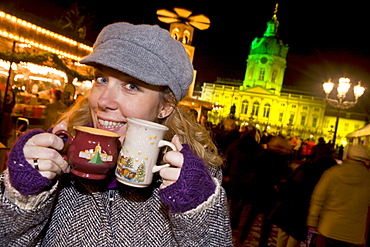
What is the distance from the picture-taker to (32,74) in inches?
467

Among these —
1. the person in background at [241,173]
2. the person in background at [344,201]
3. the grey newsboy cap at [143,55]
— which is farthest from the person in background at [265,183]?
the grey newsboy cap at [143,55]

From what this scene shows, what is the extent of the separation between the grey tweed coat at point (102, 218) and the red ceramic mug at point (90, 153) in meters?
0.12

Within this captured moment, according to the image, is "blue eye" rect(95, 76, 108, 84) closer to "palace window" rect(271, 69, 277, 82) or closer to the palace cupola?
the palace cupola

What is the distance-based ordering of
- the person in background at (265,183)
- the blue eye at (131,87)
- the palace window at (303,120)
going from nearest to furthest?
the blue eye at (131,87)
the person in background at (265,183)
the palace window at (303,120)

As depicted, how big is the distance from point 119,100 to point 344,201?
3272 millimetres

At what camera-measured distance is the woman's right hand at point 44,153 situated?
3.24 ft

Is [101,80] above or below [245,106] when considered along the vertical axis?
below

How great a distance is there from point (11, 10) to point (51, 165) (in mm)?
5950

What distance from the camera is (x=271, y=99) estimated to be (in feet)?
231

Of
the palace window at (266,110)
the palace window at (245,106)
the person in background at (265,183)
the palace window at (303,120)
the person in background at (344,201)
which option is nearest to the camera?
the person in background at (344,201)

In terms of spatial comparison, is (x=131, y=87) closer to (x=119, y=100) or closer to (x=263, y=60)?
(x=119, y=100)

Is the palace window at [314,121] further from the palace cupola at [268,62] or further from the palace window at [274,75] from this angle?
the palace window at [274,75]

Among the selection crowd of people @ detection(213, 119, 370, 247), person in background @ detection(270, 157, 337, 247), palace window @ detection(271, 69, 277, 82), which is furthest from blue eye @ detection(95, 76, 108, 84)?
palace window @ detection(271, 69, 277, 82)

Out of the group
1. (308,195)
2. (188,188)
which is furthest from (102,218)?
(308,195)
